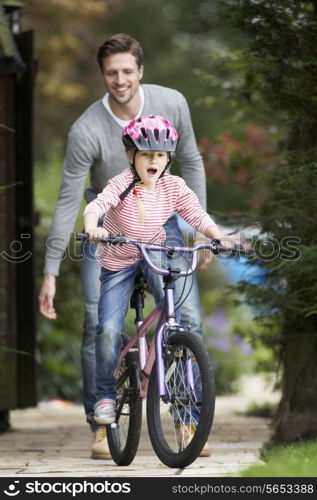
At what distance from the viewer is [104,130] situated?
570 centimetres

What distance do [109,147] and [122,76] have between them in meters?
0.38

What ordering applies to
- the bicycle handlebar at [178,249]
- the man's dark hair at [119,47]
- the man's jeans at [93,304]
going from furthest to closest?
1. the man's dark hair at [119,47]
2. the man's jeans at [93,304]
3. the bicycle handlebar at [178,249]

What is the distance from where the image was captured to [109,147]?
5.69m

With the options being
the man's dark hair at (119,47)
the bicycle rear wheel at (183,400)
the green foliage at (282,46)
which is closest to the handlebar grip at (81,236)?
the bicycle rear wheel at (183,400)

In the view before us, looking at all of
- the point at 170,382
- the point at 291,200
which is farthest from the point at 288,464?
the point at 291,200

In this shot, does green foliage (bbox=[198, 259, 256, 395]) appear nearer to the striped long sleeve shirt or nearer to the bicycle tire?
the bicycle tire

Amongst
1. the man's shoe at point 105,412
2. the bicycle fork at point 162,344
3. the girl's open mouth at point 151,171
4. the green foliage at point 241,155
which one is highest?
the girl's open mouth at point 151,171

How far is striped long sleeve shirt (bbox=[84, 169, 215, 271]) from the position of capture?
5.05 meters

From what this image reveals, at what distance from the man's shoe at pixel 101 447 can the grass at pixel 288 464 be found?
2.73 feet

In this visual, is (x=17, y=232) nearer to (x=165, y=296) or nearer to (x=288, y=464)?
(x=165, y=296)

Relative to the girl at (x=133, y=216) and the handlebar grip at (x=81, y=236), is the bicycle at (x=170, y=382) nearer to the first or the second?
the handlebar grip at (x=81, y=236)

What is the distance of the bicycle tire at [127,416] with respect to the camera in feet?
16.6
